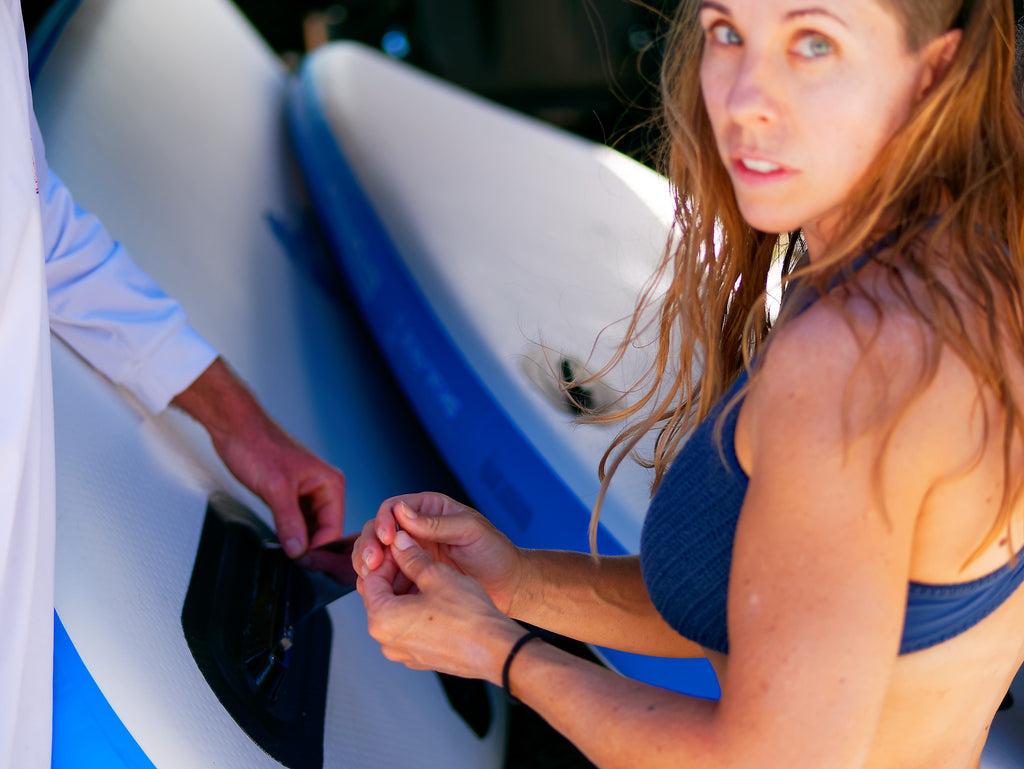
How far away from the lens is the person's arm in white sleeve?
1418 millimetres

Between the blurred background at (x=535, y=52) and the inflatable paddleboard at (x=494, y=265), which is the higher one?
the blurred background at (x=535, y=52)

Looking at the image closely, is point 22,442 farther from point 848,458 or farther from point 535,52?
point 535,52

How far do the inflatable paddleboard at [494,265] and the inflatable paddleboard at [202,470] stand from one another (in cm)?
18

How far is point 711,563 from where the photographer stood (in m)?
0.90

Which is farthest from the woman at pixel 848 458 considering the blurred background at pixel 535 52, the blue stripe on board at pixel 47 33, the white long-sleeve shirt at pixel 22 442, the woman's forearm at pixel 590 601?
the blurred background at pixel 535 52

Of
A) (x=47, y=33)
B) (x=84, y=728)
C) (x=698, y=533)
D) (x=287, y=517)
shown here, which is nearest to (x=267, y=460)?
(x=287, y=517)

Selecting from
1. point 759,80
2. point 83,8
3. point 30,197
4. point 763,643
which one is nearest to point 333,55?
point 83,8

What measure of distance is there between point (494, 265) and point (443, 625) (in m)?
1.45

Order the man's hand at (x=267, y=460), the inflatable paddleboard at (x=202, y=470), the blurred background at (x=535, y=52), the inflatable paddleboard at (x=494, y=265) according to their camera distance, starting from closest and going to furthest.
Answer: the inflatable paddleboard at (x=202, y=470)
the man's hand at (x=267, y=460)
the inflatable paddleboard at (x=494, y=265)
the blurred background at (x=535, y=52)

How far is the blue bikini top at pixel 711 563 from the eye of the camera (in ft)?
2.65

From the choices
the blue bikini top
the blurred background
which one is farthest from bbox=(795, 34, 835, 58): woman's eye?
the blurred background

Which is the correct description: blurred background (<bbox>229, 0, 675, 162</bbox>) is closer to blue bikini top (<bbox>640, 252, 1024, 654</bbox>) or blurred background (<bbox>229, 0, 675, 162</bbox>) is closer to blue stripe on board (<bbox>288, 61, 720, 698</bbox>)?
blue stripe on board (<bbox>288, 61, 720, 698</bbox>)

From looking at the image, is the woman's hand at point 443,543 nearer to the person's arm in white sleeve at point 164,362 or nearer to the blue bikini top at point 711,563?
the blue bikini top at point 711,563

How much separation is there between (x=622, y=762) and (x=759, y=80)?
56 centimetres
